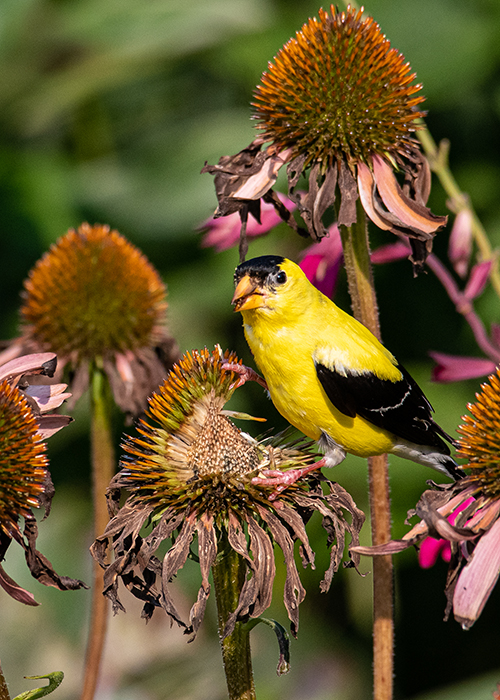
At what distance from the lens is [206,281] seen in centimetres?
347

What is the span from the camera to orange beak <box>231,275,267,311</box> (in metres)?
1.28

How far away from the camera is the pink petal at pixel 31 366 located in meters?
1.17

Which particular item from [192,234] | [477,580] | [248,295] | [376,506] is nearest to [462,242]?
[248,295]

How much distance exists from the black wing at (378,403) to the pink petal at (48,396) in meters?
0.40

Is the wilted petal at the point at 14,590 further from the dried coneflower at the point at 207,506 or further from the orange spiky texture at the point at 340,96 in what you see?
the orange spiky texture at the point at 340,96

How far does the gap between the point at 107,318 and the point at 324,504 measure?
876 mm

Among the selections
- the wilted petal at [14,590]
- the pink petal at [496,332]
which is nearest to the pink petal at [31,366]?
the wilted petal at [14,590]

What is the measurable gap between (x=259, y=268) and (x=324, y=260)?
0.19m

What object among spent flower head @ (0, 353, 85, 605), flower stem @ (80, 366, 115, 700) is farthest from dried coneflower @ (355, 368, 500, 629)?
flower stem @ (80, 366, 115, 700)

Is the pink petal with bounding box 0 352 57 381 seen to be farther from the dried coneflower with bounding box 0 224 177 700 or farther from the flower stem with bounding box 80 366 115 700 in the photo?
the dried coneflower with bounding box 0 224 177 700

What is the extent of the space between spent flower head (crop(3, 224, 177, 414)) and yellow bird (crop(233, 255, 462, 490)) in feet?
1.85

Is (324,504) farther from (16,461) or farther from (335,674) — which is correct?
(335,674)

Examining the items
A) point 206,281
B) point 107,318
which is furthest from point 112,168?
point 107,318

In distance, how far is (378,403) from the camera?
127 centimetres
